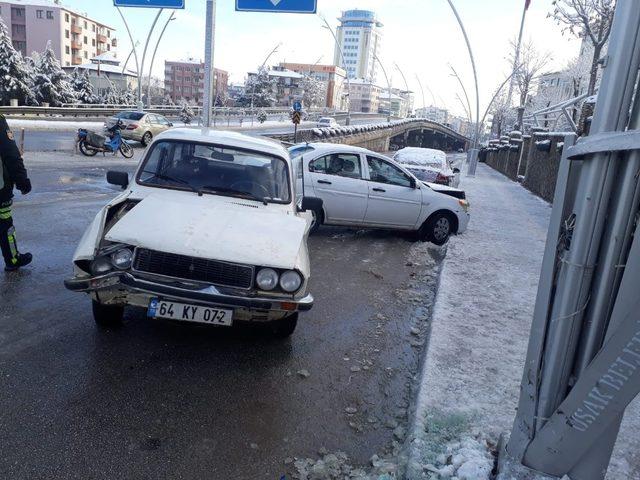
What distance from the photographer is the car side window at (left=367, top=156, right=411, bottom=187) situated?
364 inches

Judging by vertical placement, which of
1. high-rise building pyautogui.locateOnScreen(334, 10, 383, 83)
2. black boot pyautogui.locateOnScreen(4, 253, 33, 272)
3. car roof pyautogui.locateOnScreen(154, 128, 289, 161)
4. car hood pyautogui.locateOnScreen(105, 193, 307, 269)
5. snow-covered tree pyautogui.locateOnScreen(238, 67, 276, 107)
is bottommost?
black boot pyautogui.locateOnScreen(4, 253, 33, 272)

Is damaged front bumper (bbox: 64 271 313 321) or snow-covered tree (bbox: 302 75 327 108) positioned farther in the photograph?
snow-covered tree (bbox: 302 75 327 108)

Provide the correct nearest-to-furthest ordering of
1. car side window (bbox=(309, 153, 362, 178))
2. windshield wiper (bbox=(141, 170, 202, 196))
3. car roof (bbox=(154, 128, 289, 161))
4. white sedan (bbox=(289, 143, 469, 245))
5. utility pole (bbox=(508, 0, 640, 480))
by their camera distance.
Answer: utility pole (bbox=(508, 0, 640, 480)) → windshield wiper (bbox=(141, 170, 202, 196)) → car roof (bbox=(154, 128, 289, 161)) → white sedan (bbox=(289, 143, 469, 245)) → car side window (bbox=(309, 153, 362, 178))

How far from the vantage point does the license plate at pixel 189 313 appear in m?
3.67

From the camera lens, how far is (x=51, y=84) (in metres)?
40.4

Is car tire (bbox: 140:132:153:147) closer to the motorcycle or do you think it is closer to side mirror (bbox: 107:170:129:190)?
the motorcycle

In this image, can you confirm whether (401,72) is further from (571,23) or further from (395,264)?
(395,264)

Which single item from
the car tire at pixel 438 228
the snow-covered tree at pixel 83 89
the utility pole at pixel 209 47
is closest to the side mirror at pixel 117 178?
the car tire at pixel 438 228

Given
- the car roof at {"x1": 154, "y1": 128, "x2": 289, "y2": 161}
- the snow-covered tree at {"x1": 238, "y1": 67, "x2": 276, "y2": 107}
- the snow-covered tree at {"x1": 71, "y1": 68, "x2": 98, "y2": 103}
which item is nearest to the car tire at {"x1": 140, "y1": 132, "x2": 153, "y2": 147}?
the car roof at {"x1": 154, "y1": 128, "x2": 289, "y2": 161}

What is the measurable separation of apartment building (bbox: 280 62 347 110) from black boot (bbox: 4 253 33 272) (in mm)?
122816

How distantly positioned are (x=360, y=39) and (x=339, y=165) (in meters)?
177

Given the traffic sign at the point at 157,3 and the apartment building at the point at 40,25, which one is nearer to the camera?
the traffic sign at the point at 157,3

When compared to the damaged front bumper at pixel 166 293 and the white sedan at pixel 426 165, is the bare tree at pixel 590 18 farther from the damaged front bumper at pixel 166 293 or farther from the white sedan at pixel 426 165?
the damaged front bumper at pixel 166 293

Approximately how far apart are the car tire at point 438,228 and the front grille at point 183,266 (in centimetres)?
642
